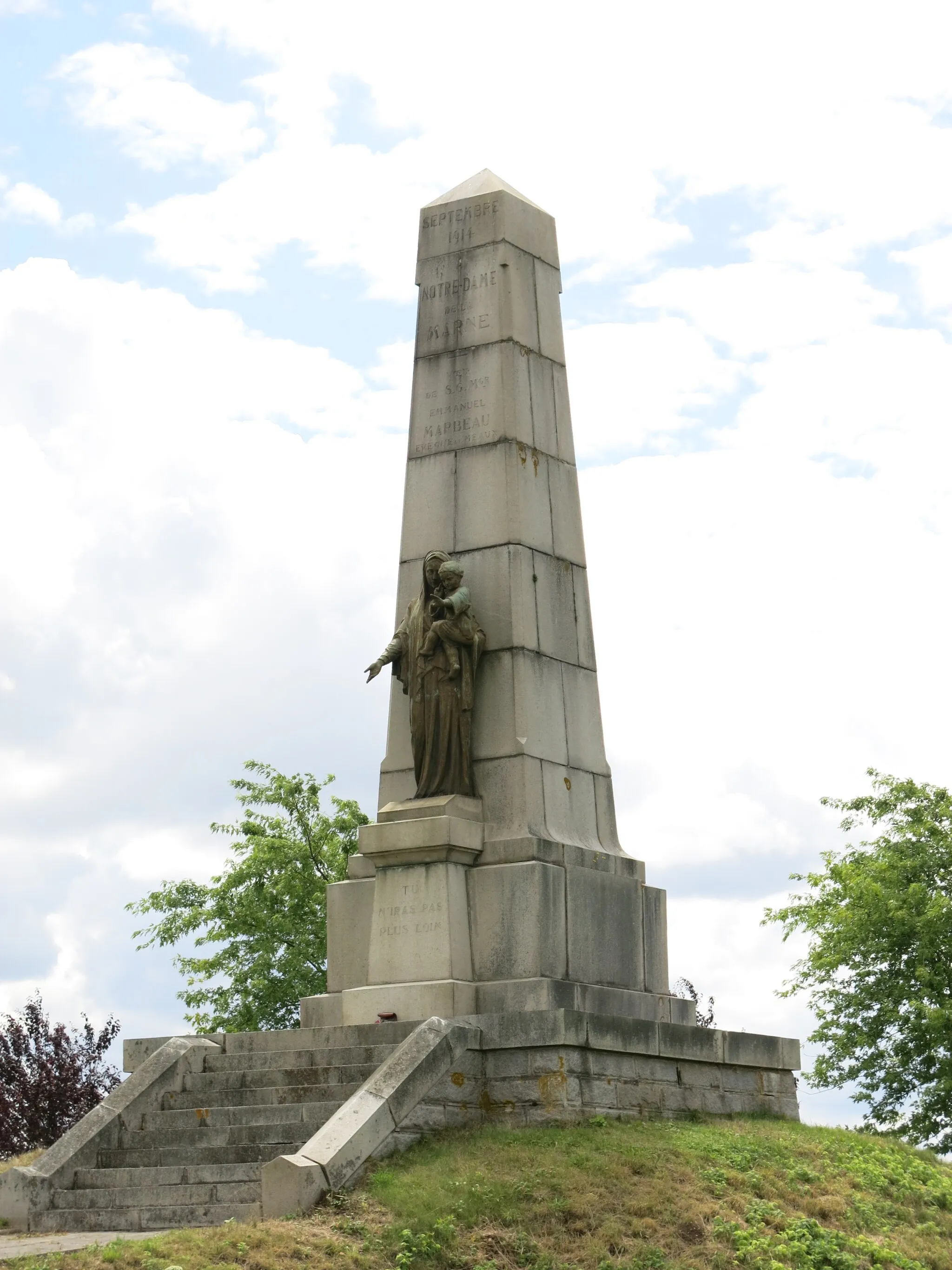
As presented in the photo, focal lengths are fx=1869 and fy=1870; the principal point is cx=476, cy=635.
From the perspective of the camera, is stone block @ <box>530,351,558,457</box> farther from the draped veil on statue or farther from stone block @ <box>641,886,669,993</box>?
stone block @ <box>641,886,669,993</box>

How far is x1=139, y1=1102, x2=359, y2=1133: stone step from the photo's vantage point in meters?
14.0

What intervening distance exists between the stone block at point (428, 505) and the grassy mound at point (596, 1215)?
5.78 meters

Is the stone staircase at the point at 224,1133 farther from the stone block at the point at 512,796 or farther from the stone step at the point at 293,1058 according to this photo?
the stone block at the point at 512,796

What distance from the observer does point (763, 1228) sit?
1293 centimetres

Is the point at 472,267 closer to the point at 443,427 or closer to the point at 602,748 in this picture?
the point at 443,427

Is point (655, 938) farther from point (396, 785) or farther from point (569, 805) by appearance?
point (396, 785)

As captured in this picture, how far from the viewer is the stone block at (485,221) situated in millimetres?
18047

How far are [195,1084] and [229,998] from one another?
1378 centimetres

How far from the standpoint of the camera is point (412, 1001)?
15.6 meters

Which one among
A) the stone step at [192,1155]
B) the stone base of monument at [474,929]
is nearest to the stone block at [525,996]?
the stone base of monument at [474,929]

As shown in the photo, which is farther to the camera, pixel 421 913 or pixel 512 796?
pixel 512 796

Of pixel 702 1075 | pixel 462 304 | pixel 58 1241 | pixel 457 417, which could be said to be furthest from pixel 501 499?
pixel 58 1241

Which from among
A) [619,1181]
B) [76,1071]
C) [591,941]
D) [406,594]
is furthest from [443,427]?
[76,1071]

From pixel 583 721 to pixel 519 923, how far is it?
2.38m
